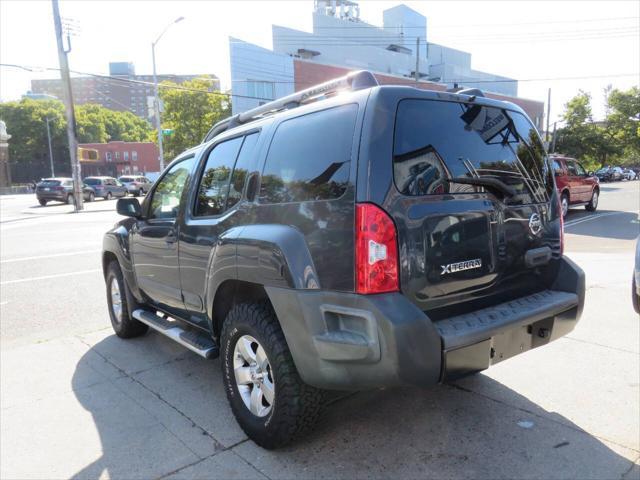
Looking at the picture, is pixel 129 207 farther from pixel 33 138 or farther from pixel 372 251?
pixel 33 138

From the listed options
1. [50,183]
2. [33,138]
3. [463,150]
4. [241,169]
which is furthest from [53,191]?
[33,138]

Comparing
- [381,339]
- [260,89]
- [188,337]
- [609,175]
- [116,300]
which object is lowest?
[609,175]

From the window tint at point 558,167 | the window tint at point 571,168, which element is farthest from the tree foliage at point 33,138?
the window tint at point 558,167

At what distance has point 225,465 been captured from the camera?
2.73 metres

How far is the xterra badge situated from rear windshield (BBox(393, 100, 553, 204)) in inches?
14.9

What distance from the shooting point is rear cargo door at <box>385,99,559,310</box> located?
2.43 metres

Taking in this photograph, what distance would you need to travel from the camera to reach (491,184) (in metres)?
2.74

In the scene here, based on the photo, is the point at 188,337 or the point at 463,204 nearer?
the point at 463,204

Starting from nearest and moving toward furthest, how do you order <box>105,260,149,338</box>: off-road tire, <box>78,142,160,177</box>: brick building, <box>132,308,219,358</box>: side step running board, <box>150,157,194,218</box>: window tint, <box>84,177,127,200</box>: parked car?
<box>132,308,219,358</box>: side step running board < <box>150,157,194,218</box>: window tint < <box>105,260,149,338</box>: off-road tire < <box>84,177,127,200</box>: parked car < <box>78,142,160,177</box>: brick building

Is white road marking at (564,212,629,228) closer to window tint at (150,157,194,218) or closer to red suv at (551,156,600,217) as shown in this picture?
red suv at (551,156,600,217)

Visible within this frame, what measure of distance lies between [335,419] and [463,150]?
184cm

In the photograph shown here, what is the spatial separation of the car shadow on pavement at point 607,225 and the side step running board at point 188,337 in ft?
36.8

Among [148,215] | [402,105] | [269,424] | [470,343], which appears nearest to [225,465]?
[269,424]

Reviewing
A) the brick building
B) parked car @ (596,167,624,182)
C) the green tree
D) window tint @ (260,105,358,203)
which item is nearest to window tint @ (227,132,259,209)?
window tint @ (260,105,358,203)
